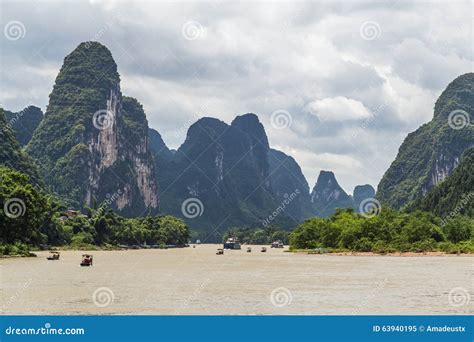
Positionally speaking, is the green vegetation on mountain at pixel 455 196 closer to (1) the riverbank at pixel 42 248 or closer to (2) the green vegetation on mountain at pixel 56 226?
(1) the riverbank at pixel 42 248

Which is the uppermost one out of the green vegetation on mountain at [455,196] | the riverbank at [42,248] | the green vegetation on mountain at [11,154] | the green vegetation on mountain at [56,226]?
the green vegetation on mountain at [11,154]

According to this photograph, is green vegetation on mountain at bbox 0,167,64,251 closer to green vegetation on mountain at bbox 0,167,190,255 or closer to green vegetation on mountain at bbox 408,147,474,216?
green vegetation on mountain at bbox 0,167,190,255

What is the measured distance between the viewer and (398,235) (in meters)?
95.5

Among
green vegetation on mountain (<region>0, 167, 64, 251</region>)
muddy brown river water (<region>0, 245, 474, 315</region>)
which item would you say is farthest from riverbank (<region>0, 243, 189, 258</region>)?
muddy brown river water (<region>0, 245, 474, 315</region>)

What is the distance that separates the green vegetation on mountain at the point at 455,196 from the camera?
402ft

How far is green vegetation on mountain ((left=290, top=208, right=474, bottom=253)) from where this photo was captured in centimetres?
9100

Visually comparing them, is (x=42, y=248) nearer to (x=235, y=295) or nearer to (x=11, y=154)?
(x=11, y=154)

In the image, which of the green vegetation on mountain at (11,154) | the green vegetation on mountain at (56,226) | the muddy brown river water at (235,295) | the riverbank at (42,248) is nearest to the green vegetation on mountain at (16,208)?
the green vegetation on mountain at (56,226)

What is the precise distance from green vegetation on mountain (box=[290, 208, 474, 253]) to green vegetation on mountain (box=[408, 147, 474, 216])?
54.2ft

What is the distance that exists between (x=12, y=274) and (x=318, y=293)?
22.8 meters

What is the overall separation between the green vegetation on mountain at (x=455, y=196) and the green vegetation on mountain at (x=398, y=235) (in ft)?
54.2

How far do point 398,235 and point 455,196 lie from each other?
4340 centimetres

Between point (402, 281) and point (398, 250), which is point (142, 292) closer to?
point (402, 281)
